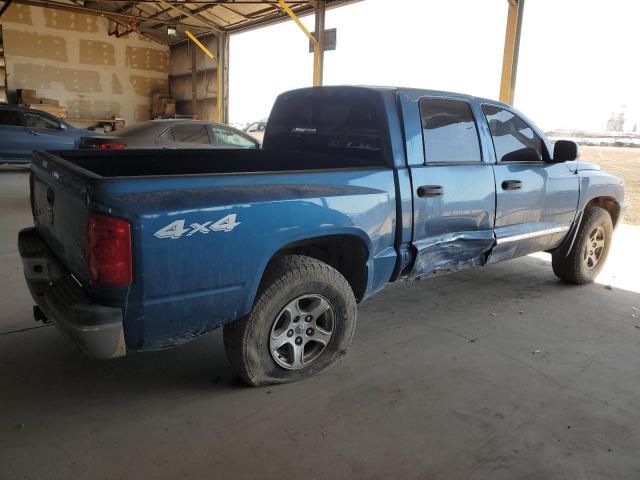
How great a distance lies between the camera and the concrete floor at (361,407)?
234 cm

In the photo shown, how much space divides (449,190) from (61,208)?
2431 millimetres

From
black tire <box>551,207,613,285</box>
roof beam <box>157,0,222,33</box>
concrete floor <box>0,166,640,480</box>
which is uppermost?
roof beam <box>157,0,222,33</box>

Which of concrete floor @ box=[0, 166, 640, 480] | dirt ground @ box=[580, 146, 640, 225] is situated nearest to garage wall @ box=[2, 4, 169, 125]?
dirt ground @ box=[580, 146, 640, 225]

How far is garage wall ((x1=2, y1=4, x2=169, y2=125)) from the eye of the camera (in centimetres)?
1891

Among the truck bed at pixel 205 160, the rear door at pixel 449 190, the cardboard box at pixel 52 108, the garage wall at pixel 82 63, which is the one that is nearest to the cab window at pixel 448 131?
the rear door at pixel 449 190

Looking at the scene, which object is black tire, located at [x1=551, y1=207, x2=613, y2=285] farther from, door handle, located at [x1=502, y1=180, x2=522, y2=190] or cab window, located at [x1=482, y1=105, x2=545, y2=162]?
door handle, located at [x1=502, y1=180, x2=522, y2=190]

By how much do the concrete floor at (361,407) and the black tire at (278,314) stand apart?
125 mm

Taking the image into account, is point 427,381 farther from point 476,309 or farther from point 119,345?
point 119,345

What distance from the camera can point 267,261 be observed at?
8.59 ft

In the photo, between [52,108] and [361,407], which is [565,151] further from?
[52,108]

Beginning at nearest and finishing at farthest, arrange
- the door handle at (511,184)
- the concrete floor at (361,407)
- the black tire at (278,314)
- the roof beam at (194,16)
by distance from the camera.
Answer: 1. the concrete floor at (361,407)
2. the black tire at (278,314)
3. the door handle at (511,184)
4. the roof beam at (194,16)

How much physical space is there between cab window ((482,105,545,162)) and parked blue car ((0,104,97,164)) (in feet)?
32.5

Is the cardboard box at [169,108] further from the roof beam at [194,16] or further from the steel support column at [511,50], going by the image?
the steel support column at [511,50]

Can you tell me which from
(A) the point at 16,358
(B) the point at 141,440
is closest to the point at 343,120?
(B) the point at 141,440
